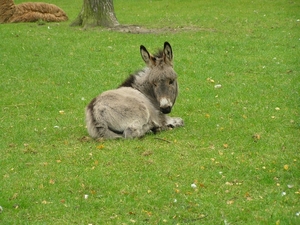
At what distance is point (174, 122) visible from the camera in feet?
41.4

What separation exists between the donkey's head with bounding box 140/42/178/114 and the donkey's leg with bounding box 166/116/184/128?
21 centimetres

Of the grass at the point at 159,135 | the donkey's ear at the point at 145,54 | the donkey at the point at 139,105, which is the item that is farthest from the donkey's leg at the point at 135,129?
the donkey's ear at the point at 145,54

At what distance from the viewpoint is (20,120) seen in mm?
13664

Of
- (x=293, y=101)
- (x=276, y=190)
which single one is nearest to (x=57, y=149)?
(x=276, y=190)

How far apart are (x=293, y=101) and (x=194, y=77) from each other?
11.8 ft

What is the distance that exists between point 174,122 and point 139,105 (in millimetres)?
1050

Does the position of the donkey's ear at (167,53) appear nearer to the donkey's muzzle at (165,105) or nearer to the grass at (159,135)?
the donkey's muzzle at (165,105)

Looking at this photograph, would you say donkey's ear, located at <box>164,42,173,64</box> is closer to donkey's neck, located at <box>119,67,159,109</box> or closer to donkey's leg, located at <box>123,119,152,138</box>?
donkey's neck, located at <box>119,67,159,109</box>

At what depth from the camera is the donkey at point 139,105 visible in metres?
11.6

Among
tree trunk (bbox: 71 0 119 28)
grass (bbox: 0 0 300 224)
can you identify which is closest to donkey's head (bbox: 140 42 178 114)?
grass (bbox: 0 0 300 224)

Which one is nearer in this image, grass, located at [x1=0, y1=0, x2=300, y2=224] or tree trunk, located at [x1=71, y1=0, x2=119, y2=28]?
grass, located at [x1=0, y1=0, x2=300, y2=224]

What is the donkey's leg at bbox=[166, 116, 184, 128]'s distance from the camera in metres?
12.5

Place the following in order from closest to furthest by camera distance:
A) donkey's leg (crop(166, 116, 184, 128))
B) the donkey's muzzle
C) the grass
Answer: the grass, the donkey's muzzle, donkey's leg (crop(166, 116, 184, 128))

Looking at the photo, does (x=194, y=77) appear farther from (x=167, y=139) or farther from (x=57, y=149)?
(x=57, y=149)
